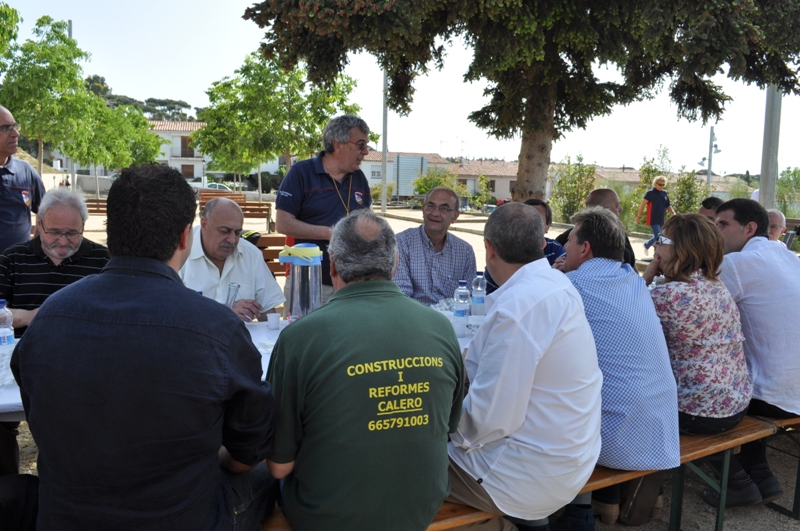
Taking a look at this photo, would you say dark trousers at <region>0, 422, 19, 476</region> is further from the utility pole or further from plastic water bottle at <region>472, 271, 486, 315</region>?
the utility pole

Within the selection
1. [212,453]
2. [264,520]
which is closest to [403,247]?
[264,520]

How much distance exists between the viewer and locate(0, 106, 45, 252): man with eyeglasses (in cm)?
440

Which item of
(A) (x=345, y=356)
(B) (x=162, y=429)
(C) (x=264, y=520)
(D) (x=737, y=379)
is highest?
(A) (x=345, y=356)

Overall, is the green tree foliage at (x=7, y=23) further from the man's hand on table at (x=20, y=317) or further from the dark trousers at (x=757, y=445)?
the dark trousers at (x=757, y=445)

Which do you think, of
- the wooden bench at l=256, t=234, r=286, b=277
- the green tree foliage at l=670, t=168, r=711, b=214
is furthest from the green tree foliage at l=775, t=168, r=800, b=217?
the wooden bench at l=256, t=234, r=286, b=277

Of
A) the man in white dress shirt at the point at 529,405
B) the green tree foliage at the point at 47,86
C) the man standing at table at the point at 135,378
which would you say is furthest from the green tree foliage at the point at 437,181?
the man standing at table at the point at 135,378

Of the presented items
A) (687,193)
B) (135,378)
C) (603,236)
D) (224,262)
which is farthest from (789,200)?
(135,378)

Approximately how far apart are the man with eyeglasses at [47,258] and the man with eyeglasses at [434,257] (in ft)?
6.41

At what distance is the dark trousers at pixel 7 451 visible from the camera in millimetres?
2977

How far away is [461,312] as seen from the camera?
11.7 feet

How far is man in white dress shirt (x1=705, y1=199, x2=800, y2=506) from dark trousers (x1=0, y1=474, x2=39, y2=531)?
→ 3480 millimetres

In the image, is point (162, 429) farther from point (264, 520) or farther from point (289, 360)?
point (264, 520)

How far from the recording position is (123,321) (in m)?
1.52

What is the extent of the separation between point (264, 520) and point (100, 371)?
0.97m
